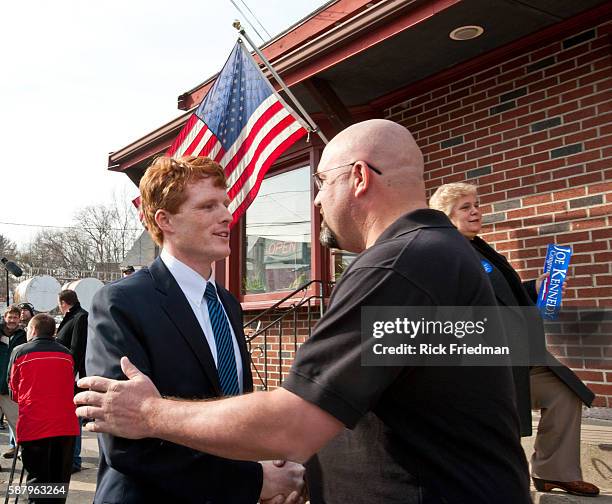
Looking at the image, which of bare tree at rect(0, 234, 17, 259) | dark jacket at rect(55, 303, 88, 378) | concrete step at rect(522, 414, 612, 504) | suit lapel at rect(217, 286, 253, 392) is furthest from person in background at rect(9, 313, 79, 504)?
bare tree at rect(0, 234, 17, 259)

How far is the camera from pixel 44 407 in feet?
17.2

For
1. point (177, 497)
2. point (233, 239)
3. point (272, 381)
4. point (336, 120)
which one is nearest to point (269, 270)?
point (233, 239)

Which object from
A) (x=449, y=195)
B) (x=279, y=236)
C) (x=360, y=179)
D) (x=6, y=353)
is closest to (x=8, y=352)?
(x=6, y=353)

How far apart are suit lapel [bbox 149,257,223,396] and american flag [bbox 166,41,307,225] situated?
10.0 ft

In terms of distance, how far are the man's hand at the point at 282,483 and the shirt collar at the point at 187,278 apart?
2.23 feet

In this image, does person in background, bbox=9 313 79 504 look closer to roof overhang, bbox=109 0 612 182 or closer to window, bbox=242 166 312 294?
window, bbox=242 166 312 294

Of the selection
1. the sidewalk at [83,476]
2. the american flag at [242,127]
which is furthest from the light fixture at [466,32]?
the sidewalk at [83,476]

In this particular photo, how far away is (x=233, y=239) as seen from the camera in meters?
8.62

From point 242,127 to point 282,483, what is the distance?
13.1 ft

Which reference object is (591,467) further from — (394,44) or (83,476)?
(83,476)

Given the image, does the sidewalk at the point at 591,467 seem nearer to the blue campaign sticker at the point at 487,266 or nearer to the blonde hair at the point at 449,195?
the blue campaign sticker at the point at 487,266

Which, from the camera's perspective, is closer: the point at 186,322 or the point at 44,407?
the point at 186,322

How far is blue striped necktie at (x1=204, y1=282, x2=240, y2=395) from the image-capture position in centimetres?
217

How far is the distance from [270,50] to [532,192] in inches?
129
